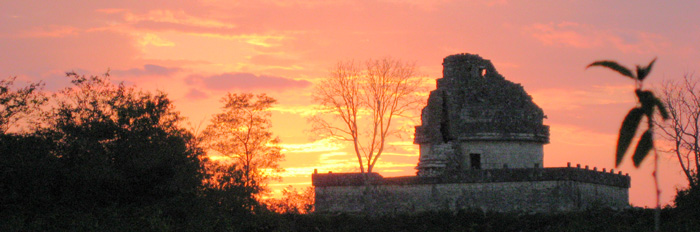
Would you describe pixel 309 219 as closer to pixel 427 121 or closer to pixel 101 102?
pixel 427 121

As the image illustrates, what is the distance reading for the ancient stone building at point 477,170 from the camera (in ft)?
141

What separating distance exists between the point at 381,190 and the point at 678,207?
13026 millimetres

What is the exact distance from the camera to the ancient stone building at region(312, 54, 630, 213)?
4291 cm

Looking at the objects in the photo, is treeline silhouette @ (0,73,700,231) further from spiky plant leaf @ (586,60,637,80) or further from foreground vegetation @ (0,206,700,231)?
spiky plant leaf @ (586,60,637,80)

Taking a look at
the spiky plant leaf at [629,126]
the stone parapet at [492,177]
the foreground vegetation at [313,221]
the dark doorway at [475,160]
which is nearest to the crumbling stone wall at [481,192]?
the stone parapet at [492,177]

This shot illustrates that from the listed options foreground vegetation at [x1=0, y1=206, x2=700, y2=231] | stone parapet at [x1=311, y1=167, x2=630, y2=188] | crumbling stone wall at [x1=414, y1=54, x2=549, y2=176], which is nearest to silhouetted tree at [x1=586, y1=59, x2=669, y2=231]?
foreground vegetation at [x1=0, y1=206, x2=700, y2=231]

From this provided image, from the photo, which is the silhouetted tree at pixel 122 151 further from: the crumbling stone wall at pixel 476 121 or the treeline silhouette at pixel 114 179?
the crumbling stone wall at pixel 476 121

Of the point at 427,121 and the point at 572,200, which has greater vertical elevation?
the point at 427,121

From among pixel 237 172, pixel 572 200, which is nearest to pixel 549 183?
pixel 572 200

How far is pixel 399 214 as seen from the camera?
144ft

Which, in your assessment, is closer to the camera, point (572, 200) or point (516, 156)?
point (572, 200)

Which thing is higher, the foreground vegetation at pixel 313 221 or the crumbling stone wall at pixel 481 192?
the crumbling stone wall at pixel 481 192

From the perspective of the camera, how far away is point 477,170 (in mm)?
43812

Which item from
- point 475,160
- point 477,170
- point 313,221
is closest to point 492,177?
point 477,170
